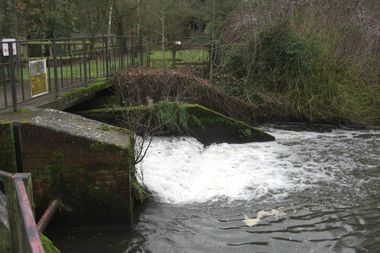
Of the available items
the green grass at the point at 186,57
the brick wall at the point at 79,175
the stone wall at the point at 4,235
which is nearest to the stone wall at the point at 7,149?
the brick wall at the point at 79,175

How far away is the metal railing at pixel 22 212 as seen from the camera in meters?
1.87

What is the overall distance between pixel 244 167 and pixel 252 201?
1.95 m

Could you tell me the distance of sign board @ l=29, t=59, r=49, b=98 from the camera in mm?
7766

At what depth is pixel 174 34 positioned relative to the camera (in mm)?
28859

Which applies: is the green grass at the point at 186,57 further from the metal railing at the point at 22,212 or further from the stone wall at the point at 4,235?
the metal railing at the point at 22,212

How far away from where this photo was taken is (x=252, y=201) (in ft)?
26.9

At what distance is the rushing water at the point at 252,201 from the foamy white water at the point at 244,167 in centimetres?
2

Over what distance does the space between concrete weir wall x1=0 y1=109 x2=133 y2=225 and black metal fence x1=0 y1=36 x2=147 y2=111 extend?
2.89 ft

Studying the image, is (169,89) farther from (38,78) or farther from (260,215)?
(260,215)

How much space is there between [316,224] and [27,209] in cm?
592

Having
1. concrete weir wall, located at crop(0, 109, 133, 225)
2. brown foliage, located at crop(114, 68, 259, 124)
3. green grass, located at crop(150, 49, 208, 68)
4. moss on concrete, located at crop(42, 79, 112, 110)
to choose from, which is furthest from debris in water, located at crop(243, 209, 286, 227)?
green grass, located at crop(150, 49, 208, 68)

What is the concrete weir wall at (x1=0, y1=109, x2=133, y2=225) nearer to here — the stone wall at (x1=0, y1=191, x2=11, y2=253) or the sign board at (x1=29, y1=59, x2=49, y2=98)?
the sign board at (x1=29, y1=59, x2=49, y2=98)

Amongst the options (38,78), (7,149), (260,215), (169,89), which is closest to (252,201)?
(260,215)

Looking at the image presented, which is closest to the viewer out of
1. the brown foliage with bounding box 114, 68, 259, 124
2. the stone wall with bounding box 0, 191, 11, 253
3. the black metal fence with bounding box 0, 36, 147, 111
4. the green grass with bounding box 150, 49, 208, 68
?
the stone wall with bounding box 0, 191, 11, 253
